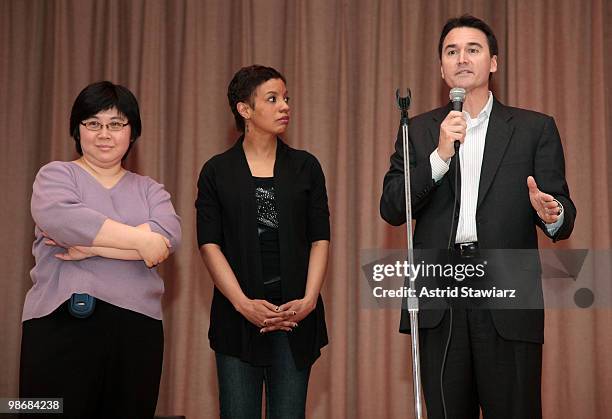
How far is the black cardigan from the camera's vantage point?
279cm

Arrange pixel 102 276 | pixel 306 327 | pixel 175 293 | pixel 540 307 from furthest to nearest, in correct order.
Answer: pixel 175 293
pixel 306 327
pixel 102 276
pixel 540 307

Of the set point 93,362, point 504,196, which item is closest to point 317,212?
point 504,196

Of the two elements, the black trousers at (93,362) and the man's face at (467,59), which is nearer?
the black trousers at (93,362)

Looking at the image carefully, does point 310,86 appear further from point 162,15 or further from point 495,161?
point 495,161

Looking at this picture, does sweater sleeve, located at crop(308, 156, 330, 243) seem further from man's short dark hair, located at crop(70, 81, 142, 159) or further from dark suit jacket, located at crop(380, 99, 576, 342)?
man's short dark hair, located at crop(70, 81, 142, 159)

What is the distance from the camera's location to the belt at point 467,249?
239 centimetres

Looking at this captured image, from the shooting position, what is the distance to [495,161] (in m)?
2.45

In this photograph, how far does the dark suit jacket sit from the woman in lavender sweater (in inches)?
34.5

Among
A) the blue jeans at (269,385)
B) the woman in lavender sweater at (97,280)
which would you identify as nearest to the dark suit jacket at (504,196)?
the blue jeans at (269,385)

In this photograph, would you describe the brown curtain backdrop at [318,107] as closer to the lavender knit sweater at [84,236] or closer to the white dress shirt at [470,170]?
the lavender knit sweater at [84,236]

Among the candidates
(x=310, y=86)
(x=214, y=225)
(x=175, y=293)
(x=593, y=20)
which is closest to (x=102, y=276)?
(x=214, y=225)

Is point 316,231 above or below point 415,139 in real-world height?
below

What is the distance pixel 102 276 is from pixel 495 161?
1.39 m

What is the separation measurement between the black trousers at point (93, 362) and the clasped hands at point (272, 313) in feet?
1.23
